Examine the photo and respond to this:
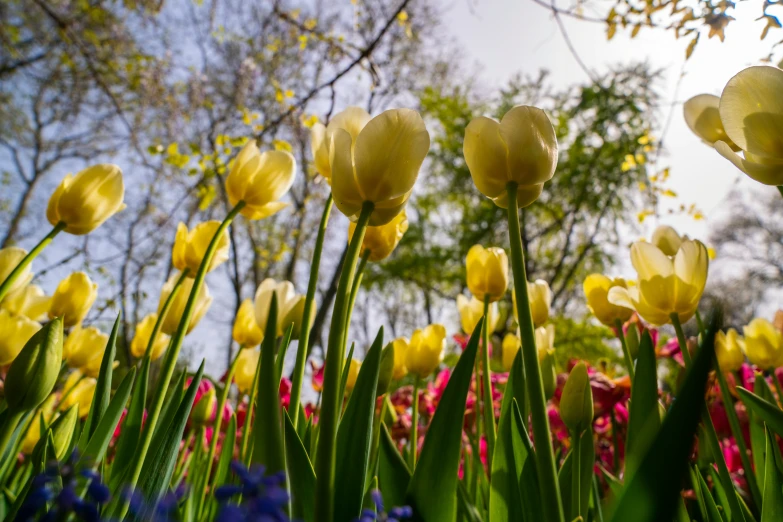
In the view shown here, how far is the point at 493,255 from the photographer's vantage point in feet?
3.01

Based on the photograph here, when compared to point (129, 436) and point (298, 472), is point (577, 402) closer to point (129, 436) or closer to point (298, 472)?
point (298, 472)

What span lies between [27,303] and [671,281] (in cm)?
120

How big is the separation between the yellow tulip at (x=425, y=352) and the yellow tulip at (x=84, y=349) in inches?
24.9

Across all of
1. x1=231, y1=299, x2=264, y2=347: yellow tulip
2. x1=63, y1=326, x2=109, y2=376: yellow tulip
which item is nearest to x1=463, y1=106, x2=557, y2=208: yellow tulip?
x1=231, y1=299, x2=264, y2=347: yellow tulip

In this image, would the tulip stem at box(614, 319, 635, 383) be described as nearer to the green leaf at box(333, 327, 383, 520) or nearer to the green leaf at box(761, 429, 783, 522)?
the green leaf at box(761, 429, 783, 522)

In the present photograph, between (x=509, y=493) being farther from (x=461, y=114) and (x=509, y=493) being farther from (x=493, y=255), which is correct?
(x=461, y=114)

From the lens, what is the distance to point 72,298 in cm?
96

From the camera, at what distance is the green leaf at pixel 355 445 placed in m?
0.42

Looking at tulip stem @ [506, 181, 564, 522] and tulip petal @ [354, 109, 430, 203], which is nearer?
tulip stem @ [506, 181, 564, 522]

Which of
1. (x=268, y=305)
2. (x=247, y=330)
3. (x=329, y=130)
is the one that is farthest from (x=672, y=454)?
(x=247, y=330)

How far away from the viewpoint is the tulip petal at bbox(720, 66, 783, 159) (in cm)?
54

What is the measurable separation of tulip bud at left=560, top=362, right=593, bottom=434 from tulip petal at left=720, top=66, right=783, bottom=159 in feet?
1.06

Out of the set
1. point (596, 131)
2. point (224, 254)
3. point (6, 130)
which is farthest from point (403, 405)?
point (6, 130)

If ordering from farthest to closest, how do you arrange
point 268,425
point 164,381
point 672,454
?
point 164,381, point 268,425, point 672,454
